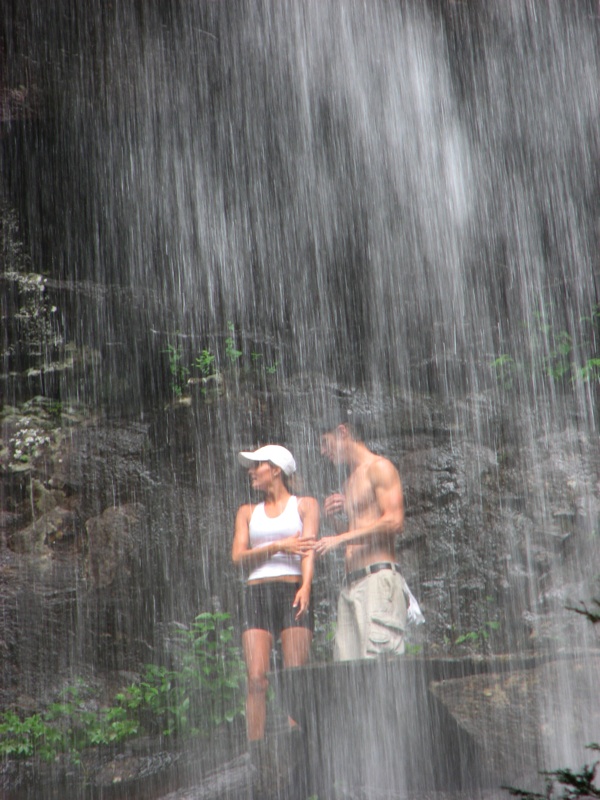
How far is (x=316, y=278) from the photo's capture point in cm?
1002

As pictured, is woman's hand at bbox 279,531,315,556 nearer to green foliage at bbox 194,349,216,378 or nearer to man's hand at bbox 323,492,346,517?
man's hand at bbox 323,492,346,517

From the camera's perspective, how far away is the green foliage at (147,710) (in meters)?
5.95

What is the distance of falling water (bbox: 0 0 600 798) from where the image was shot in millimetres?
7590

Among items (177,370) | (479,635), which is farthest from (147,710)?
(177,370)

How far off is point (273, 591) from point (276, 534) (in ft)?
1.07

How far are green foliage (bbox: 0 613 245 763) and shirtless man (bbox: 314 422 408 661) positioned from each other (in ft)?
6.99

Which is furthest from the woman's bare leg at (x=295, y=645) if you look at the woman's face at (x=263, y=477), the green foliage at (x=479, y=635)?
the green foliage at (x=479, y=635)

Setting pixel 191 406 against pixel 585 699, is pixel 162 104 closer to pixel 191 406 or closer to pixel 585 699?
pixel 191 406

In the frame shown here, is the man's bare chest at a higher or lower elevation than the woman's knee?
higher

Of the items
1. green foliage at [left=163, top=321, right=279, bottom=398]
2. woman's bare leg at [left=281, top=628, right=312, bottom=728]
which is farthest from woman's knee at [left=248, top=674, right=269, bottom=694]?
green foliage at [left=163, top=321, right=279, bottom=398]

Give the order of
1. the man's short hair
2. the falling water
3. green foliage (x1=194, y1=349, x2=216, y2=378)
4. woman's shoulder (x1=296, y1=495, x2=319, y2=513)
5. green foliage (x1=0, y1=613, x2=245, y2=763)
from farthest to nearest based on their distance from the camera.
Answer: green foliage (x1=194, y1=349, x2=216, y2=378) < the man's short hair < the falling water < green foliage (x1=0, y1=613, x2=245, y2=763) < woman's shoulder (x1=296, y1=495, x2=319, y2=513)

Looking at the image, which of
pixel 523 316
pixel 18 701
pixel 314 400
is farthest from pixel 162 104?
pixel 18 701

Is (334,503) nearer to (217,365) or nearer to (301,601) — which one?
(301,601)

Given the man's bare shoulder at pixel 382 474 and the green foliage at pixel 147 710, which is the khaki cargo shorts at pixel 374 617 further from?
the green foliage at pixel 147 710
